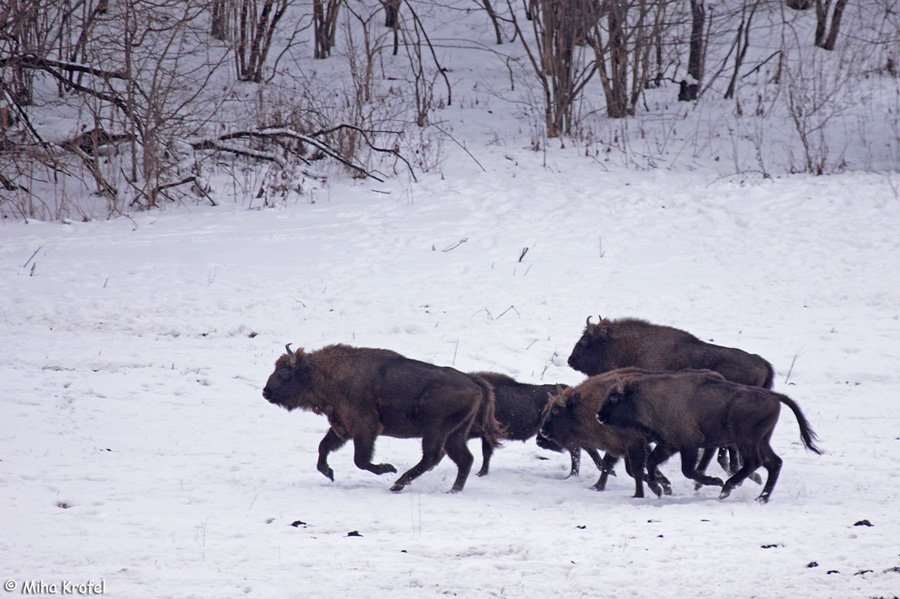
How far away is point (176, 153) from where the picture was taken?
19688mm

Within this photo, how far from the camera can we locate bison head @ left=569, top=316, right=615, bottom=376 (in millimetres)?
9773

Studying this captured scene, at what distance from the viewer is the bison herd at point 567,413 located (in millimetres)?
7492

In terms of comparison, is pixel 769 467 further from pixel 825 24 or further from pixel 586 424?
pixel 825 24

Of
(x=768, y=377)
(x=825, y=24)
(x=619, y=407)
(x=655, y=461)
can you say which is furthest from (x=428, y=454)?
(x=825, y=24)

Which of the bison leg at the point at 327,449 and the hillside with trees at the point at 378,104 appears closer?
the bison leg at the point at 327,449

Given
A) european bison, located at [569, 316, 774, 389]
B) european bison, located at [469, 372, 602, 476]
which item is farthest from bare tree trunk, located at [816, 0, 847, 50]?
european bison, located at [469, 372, 602, 476]

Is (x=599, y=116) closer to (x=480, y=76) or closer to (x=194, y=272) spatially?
(x=480, y=76)

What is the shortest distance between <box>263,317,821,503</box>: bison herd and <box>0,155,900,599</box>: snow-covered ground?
0.34 meters

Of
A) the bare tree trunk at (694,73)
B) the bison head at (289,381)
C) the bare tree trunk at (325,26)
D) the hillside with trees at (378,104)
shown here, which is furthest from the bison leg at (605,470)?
the bare tree trunk at (325,26)

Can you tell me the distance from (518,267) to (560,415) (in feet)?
26.5

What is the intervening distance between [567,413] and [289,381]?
2.58m

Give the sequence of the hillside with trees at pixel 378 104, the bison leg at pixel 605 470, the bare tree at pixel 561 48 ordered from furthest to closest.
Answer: the bare tree at pixel 561 48, the hillside with trees at pixel 378 104, the bison leg at pixel 605 470

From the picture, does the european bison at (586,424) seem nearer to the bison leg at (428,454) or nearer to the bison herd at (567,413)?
the bison herd at (567,413)

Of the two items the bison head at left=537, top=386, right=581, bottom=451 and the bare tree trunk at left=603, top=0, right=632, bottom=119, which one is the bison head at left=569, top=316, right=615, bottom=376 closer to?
the bison head at left=537, top=386, right=581, bottom=451
